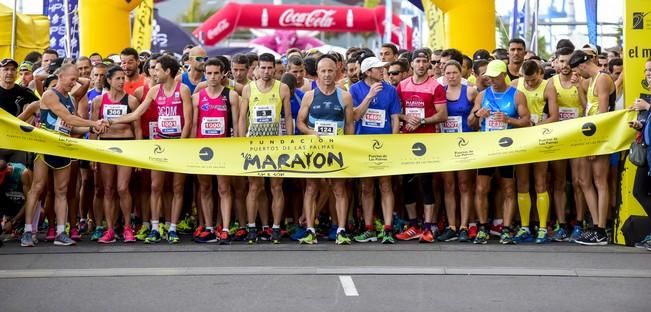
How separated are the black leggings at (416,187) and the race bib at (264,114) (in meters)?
1.71

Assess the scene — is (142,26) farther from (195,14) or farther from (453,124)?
(195,14)

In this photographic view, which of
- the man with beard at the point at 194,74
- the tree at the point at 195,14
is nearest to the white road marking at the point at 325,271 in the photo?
the man with beard at the point at 194,74

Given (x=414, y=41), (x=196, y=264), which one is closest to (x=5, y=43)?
(x=196, y=264)

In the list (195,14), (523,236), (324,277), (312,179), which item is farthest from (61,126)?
(195,14)

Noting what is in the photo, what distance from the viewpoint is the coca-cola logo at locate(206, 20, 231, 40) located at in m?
57.0

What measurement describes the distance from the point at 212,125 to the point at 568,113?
3681 mm

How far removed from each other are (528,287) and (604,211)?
10.3ft

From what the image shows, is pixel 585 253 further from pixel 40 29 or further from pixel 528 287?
pixel 40 29

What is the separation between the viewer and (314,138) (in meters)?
12.2

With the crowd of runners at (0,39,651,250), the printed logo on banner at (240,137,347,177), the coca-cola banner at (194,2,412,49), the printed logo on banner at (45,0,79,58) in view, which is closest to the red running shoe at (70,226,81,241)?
the crowd of runners at (0,39,651,250)

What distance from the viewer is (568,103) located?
12508 mm

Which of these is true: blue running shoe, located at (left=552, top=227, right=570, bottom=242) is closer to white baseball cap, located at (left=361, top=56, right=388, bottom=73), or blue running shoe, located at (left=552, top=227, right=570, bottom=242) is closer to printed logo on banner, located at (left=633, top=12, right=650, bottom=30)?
printed logo on banner, located at (left=633, top=12, right=650, bottom=30)

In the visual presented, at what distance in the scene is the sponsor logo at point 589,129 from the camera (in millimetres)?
11969

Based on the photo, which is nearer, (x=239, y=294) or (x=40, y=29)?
(x=239, y=294)
